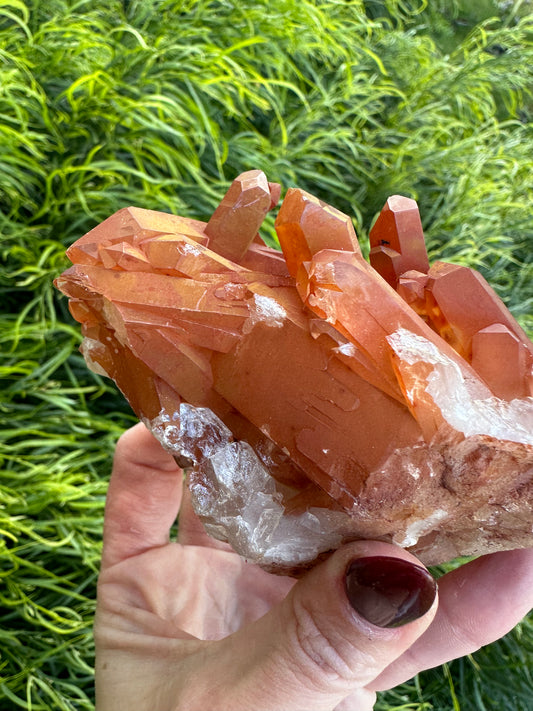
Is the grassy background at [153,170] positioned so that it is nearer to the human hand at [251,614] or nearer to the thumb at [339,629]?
the human hand at [251,614]

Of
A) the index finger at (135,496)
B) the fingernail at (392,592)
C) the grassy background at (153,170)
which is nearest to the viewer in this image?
the fingernail at (392,592)

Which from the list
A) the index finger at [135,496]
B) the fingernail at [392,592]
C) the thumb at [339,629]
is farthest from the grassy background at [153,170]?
the fingernail at [392,592]

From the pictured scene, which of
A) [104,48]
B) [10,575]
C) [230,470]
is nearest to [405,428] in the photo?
[230,470]

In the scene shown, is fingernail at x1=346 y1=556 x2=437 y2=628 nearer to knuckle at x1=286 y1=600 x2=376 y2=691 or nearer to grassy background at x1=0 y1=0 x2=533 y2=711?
knuckle at x1=286 y1=600 x2=376 y2=691

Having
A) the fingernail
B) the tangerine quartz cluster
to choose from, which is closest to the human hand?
the fingernail

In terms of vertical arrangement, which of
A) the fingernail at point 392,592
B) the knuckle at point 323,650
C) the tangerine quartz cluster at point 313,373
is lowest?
the knuckle at point 323,650

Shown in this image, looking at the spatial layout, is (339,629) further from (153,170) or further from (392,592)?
(153,170)

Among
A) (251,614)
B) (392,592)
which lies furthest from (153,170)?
(392,592)

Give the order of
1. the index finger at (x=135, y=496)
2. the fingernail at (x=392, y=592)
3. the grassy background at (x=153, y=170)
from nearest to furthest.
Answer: the fingernail at (x=392, y=592) < the index finger at (x=135, y=496) < the grassy background at (x=153, y=170)

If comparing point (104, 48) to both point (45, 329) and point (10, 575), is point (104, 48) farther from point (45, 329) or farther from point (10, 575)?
point (10, 575)
